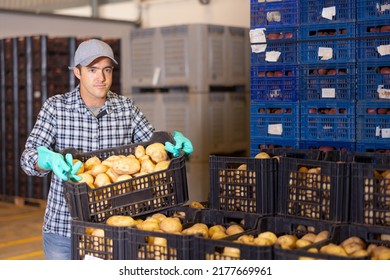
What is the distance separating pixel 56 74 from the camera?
9430 millimetres

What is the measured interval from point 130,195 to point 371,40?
2091 millimetres

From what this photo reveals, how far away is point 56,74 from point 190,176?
256 cm

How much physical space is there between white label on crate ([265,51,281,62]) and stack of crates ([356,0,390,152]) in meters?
0.57

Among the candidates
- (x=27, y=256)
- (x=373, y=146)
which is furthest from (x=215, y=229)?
(x=27, y=256)

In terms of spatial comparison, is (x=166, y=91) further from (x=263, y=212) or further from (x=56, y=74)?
(x=263, y=212)

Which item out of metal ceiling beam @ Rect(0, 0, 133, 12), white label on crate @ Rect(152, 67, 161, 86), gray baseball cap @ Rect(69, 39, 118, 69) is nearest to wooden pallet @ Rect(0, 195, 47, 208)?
white label on crate @ Rect(152, 67, 161, 86)

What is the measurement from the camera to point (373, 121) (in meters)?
4.33

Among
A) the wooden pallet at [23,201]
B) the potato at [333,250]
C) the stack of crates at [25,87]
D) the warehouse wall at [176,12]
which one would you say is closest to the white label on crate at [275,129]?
the potato at [333,250]

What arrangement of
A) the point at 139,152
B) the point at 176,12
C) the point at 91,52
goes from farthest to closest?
the point at 176,12 → the point at 91,52 → the point at 139,152

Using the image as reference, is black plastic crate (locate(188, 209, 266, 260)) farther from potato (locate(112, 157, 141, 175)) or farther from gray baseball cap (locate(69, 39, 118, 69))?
gray baseball cap (locate(69, 39, 118, 69))

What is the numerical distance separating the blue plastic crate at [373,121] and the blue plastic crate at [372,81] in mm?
42

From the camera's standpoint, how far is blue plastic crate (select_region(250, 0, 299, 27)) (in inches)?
181

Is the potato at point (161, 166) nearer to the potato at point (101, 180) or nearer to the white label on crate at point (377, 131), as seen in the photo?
the potato at point (101, 180)

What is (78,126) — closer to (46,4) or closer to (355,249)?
(355,249)
